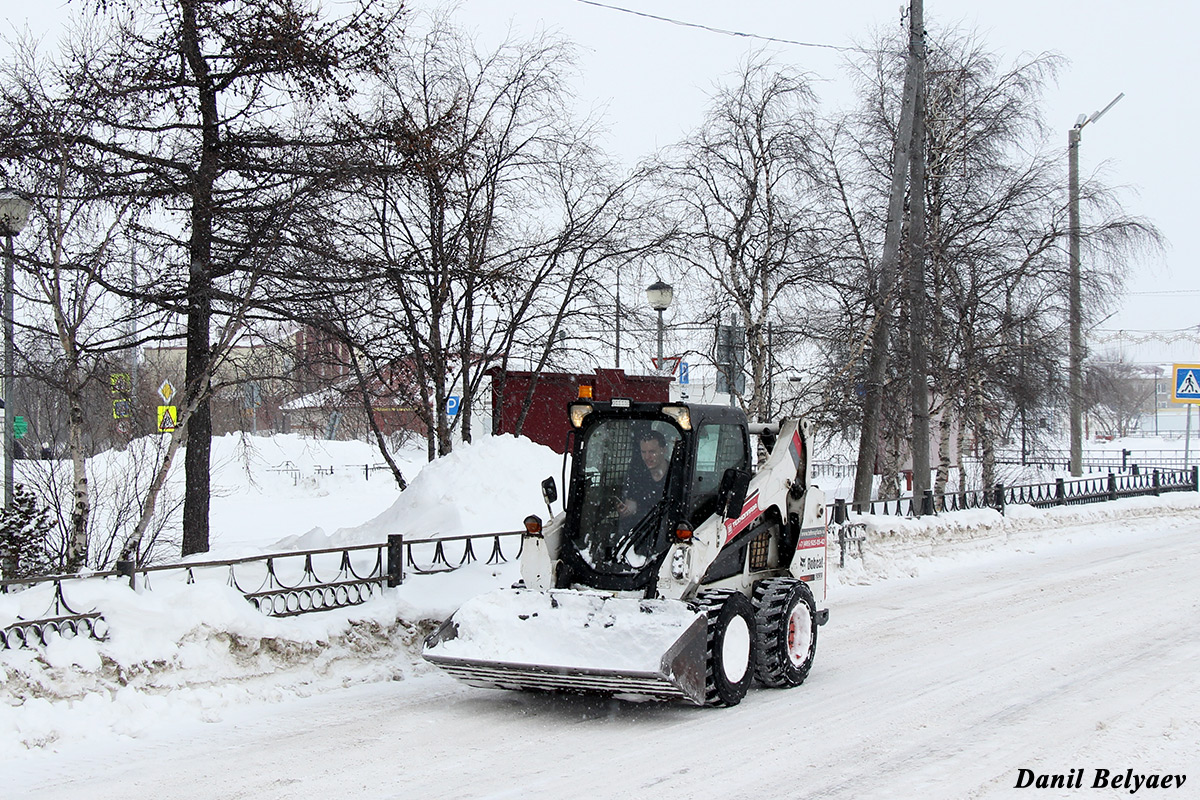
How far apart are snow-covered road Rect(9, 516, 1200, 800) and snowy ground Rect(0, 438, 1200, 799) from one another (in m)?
0.02

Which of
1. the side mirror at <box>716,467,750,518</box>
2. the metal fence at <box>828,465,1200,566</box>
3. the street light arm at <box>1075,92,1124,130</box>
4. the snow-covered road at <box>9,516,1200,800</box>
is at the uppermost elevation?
the street light arm at <box>1075,92,1124,130</box>

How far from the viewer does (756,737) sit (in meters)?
7.11

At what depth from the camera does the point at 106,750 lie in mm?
6801

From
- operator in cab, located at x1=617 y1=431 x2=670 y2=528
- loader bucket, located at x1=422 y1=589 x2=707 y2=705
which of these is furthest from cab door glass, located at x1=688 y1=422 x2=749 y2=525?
loader bucket, located at x1=422 y1=589 x2=707 y2=705

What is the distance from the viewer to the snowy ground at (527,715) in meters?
6.20

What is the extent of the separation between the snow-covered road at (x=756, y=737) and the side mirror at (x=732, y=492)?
150cm

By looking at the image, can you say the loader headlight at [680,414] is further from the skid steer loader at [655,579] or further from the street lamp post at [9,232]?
the street lamp post at [9,232]

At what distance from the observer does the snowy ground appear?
6195 millimetres

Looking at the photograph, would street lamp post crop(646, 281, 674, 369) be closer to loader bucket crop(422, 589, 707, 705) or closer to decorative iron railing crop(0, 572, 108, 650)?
loader bucket crop(422, 589, 707, 705)

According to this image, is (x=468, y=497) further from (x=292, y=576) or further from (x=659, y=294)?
(x=659, y=294)

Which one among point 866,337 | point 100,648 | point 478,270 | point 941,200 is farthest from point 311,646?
point 941,200

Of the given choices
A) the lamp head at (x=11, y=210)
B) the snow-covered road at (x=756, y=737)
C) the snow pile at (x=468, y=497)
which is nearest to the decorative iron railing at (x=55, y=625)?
the snow-covered road at (x=756, y=737)

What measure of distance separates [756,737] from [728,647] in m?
0.86

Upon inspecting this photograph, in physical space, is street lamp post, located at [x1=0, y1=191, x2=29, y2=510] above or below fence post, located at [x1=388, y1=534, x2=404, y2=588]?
above
